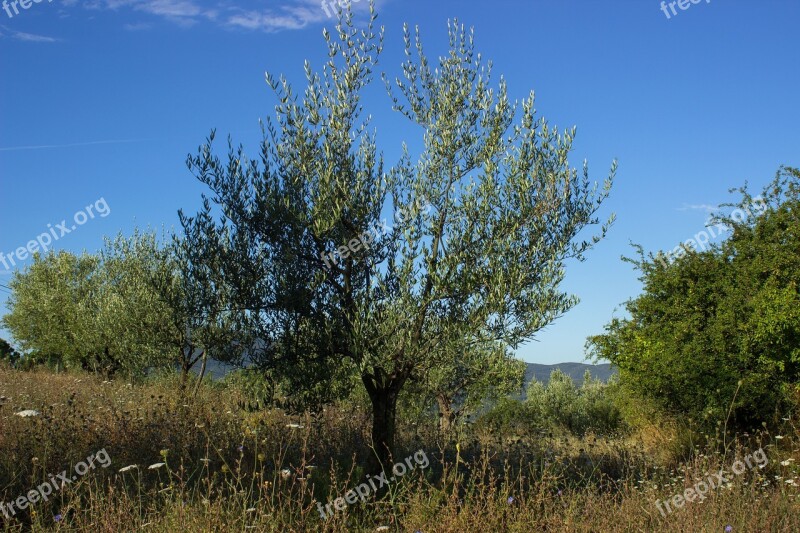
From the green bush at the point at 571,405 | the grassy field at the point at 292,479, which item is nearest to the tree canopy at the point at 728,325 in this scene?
the grassy field at the point at 292,479

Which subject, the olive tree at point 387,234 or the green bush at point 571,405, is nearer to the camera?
the olive tree at point 387,234

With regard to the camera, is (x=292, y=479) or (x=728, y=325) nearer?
(x=292, y=479)

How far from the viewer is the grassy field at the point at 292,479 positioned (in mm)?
7531

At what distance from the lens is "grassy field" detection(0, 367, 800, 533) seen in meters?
7.53

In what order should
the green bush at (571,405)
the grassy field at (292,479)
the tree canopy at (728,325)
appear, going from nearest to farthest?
the grassy field at (292,479) < the tree canopy at (728,325) < the green bush at (571,405)

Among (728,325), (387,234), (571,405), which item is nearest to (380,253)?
(387,234)

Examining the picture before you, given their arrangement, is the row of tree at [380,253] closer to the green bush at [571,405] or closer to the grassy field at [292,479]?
the grassy field at [292,479]

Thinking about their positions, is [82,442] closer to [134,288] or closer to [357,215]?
[357,215]

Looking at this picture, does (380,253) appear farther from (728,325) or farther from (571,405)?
(571,405)

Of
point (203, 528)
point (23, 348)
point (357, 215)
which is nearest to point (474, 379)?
point (357, 215)

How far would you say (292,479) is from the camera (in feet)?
34.3

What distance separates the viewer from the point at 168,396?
1641 cm

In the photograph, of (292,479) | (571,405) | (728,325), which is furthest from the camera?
(571,405)

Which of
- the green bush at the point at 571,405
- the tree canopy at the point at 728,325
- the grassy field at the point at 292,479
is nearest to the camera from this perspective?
the grassy field at the point at 292,479
